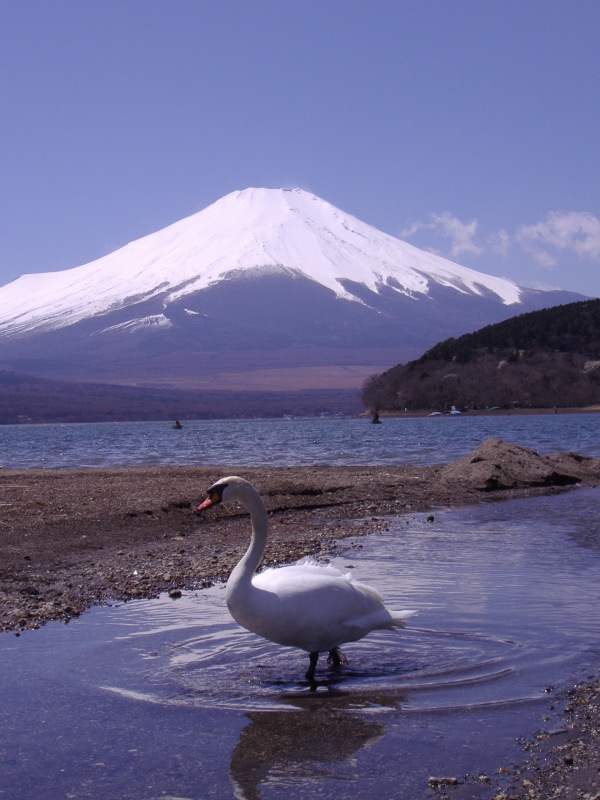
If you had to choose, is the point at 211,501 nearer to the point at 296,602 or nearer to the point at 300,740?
the point at 296,602

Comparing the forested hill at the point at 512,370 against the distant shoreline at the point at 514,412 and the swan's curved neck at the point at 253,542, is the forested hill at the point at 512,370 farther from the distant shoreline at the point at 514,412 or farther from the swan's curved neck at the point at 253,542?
the swan's curved neck at the point at 253,542

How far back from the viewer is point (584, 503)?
16.7 meters

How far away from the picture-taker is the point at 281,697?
19.9 ft

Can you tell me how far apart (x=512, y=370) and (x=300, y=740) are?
362ft

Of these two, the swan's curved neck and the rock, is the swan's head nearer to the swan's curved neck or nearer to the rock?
the swan's curved neck

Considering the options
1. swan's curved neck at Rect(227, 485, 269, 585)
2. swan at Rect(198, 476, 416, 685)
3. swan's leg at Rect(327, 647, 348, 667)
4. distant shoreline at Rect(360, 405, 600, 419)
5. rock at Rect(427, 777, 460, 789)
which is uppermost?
swan's curved neck at Rect(227, 485, 269, 585)

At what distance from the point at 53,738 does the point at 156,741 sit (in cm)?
54

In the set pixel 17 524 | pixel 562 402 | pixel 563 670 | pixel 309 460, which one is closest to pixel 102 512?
pixel 17 524

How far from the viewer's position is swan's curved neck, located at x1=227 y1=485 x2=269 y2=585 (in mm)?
6316

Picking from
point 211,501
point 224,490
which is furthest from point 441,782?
point 224,490

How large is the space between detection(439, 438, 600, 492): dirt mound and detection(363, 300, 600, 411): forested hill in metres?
90.5

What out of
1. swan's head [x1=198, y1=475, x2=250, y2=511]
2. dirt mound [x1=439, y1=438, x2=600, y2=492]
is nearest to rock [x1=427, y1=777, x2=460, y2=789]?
swan's head [x1=198, y1=475, x2=250, y2=511]

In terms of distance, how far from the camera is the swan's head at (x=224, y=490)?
20.7ft

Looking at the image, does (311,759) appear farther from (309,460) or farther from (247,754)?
(309,460)
